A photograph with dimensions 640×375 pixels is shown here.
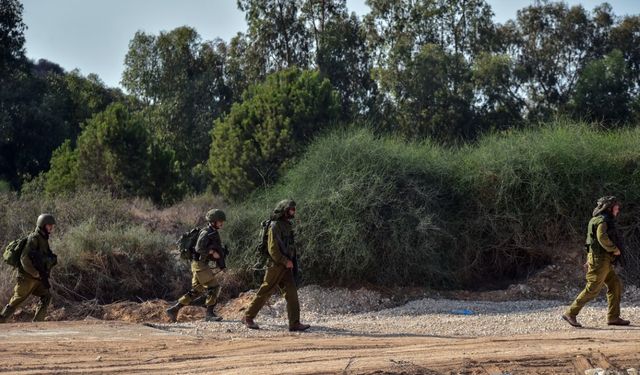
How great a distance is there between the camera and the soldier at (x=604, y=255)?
11.8 meters

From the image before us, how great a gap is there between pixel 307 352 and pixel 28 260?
5227mm

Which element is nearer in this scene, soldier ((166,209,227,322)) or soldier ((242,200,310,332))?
Result: soldier ((242,200,310,332))

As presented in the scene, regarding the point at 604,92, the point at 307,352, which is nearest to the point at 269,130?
the point at 604,92

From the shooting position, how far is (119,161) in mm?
27297

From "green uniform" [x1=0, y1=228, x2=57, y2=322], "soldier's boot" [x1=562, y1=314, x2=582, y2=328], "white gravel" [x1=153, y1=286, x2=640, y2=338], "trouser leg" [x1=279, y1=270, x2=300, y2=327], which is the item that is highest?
"green uniform" [x1=0, y1=228, x2=57, y2=322]

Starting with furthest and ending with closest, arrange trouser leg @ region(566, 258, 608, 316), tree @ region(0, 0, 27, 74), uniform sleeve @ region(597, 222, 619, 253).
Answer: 1. tree @ region(0, 0, 27, 74)
2. trouser leg @ region(566, 258, 608, 316)
3. uniform sleeve @ region(597, 222, 619, 253)

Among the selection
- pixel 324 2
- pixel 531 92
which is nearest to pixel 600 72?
pixel 531 92

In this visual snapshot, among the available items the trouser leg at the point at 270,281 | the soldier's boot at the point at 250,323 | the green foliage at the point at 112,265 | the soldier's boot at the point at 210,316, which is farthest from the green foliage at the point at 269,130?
the trouser leg at the point at 270,281

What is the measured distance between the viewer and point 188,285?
58.3 feet

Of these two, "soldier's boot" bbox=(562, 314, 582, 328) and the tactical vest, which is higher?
the tactical vest

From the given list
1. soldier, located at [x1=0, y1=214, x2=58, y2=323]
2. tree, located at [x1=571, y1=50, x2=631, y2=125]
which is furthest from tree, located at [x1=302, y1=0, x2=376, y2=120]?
soldier, located at [x1=0, y1=214, x2=58, y2=323]

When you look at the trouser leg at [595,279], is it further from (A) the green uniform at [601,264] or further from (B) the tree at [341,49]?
(B) the tree at [341,49]

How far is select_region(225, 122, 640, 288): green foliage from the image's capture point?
16.5m

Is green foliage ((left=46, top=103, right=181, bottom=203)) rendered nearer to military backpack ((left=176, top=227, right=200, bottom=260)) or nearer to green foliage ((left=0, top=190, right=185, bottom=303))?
green foliage ((left=0, top=190, right=185, bottom=303))
